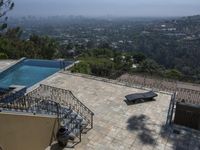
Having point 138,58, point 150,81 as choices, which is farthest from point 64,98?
point 138,58

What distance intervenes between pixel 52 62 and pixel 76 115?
1160 centimetres

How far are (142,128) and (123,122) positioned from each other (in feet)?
3.07

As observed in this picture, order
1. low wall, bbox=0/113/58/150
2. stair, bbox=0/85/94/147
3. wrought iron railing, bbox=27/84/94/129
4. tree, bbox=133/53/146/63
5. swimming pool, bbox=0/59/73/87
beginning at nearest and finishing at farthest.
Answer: low wall, bbox=0/113/58/150, stair, bbox=0/85/94/147, wrought iron railing, bbox=27/84/94/129, swimming pool, bbox=0/59/73/87, tree, bbox=133/53/146/63

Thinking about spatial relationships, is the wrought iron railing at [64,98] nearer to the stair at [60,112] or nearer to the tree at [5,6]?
the stair at [60,112]

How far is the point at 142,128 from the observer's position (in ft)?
32.9

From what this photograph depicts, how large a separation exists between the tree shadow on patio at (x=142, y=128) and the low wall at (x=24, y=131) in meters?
3.64

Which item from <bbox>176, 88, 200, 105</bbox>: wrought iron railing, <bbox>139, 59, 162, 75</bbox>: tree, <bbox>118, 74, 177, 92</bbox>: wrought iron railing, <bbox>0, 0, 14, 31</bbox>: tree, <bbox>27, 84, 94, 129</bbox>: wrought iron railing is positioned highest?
<bbox>0, 0, 14, 31</bbox>: tree

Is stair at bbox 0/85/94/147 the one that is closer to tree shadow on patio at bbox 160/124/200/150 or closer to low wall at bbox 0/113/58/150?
low wall at bbox 0/113/58/150

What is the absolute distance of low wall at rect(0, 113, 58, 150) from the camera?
7648mm

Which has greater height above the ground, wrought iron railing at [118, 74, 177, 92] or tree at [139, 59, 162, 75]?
wrought iron railing at [118, 74, 177, 92]

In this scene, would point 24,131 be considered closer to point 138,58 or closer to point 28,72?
point 28,72

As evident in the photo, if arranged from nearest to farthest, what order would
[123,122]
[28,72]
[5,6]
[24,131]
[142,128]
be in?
[24,131]
[142,128]
[123,122]
[5,6]
[28,72]

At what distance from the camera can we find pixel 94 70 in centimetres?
Result: 1961

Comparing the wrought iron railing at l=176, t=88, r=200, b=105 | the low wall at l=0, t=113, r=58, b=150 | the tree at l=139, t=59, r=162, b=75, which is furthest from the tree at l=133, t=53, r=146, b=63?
the low wall at l=0, t=113, r=58, b=150
